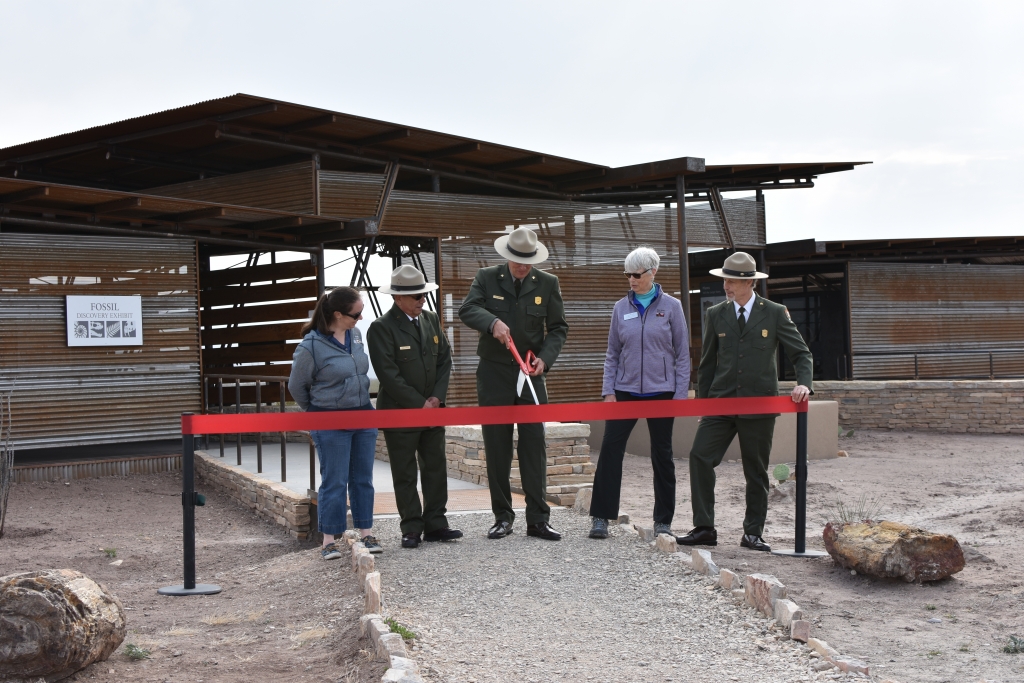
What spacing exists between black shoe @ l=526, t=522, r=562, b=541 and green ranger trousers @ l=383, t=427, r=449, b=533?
21.9 inches

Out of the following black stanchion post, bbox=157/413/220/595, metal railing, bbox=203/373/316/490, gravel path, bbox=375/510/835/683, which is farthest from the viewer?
metal railing, bbox=203/373/316/490

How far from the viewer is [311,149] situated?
501 inches

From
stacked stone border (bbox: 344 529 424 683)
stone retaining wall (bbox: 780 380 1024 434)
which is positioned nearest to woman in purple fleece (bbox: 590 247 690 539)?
stacked stone border (bbox: 344 529 424 683)

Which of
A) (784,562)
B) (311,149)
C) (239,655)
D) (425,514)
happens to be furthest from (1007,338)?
(239,655)

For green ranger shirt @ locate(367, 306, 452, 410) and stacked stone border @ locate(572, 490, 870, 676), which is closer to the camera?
stacked stone border @ locate(572, 490, 870, 676)

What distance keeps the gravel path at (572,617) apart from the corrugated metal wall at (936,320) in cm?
1535

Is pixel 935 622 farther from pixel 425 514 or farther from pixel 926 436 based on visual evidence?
pixel 926 436

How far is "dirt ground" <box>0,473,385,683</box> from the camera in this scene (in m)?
4.14

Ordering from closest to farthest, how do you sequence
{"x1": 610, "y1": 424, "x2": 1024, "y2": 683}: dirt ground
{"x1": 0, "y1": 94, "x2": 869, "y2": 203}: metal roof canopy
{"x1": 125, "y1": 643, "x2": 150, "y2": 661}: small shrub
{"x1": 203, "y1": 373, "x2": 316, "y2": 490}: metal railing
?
{"x1": 125, "y1": 643, "x2": 150, "y2": 661}: small shrub
{"x1": 610, "y1": 424, "x2": 1024, "y2": 683}: dirt ground
{"x1": 203, "y1": 373, "x2": 316, "y2": 490}: metal railing
{"x1": 0, "y1": 94, "x2": 869, "y2": 203}: metal roof canopy

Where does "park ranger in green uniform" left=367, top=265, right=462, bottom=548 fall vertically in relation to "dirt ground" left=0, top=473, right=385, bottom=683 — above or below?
above

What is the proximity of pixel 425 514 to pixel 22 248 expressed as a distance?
761 cm

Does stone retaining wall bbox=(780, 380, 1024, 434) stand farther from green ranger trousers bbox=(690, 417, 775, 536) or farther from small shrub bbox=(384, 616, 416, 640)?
small shrub bbox=(384, 616, 416, 640)

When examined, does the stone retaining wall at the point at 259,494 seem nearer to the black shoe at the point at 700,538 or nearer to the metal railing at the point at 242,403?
the metal railing at the point at 242,403

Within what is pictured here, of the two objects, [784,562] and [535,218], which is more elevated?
[535,218]
